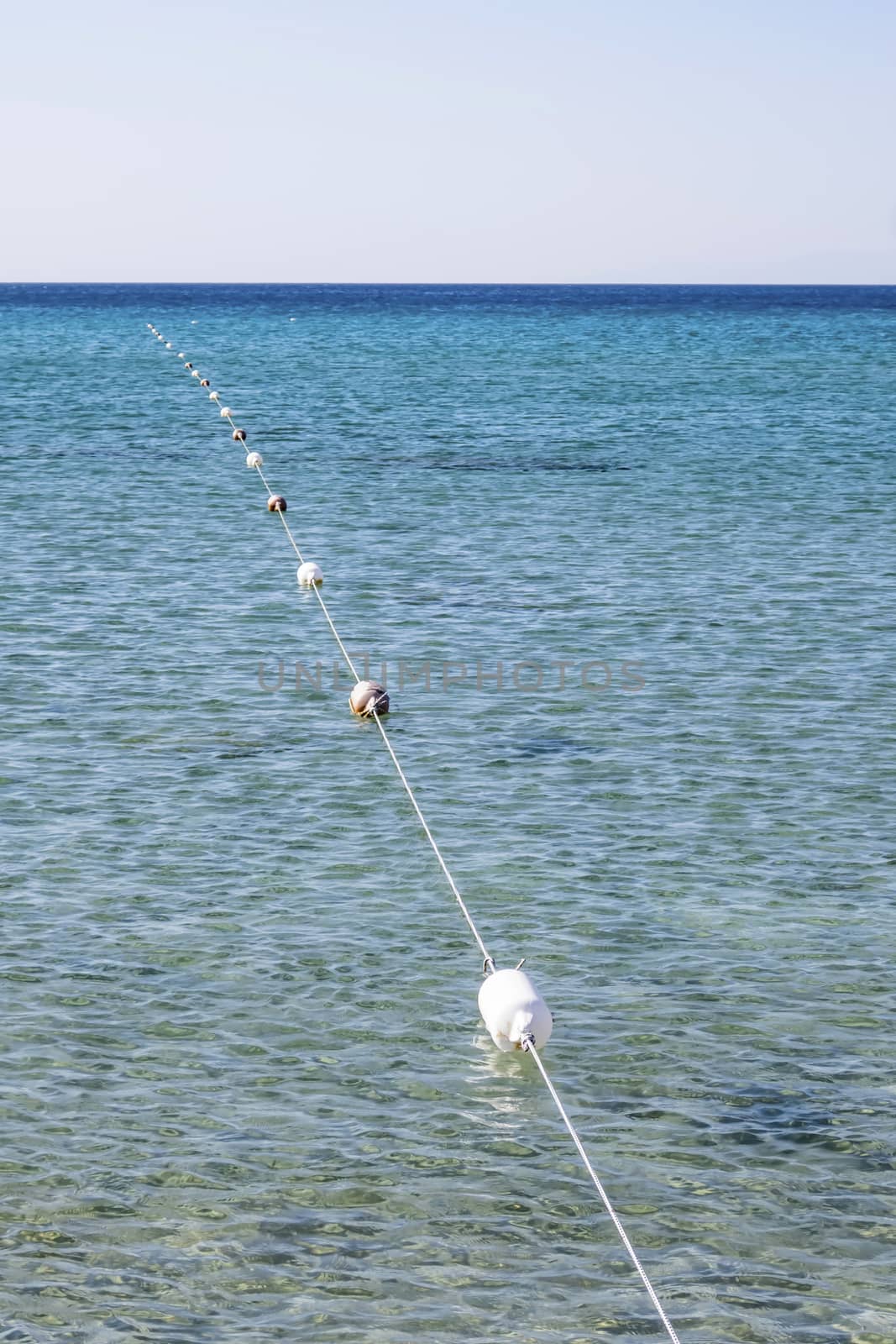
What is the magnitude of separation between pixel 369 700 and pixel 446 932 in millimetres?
6972

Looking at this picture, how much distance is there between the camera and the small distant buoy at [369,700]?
2228 cm

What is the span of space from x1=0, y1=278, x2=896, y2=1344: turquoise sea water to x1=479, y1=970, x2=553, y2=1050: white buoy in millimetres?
371

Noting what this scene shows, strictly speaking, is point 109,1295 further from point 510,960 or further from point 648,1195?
point 510,960

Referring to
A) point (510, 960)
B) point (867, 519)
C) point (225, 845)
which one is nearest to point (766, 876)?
point (510, 960)

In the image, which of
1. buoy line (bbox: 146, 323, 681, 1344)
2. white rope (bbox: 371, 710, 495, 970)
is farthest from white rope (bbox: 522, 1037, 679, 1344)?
Result: white rope (bbox: 371, 710, 495, 970)

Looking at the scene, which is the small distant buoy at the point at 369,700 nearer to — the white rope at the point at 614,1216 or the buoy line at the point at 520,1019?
the buoy line at the point at 520,1019

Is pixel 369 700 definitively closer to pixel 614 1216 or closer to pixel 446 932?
pixel 446 932

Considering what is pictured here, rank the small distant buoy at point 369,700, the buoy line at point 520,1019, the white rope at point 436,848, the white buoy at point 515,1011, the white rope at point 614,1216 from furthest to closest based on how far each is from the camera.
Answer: the small distant buoy at point 369,700 < the white rope at point 436,848 < the white buoy at point 515,1011 < the buoy line at point 520,1019 < the white rope at point 614,1216

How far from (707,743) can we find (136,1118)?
10.9m

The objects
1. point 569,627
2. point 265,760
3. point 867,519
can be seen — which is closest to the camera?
point 265,760

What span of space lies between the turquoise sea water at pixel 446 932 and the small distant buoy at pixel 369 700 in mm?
370

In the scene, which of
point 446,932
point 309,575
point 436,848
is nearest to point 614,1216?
point 446,932

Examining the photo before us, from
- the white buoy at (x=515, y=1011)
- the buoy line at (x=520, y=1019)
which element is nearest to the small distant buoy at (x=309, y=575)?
the buoy line at (x=520, y=1019)

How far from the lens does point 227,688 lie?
78.9 ft
